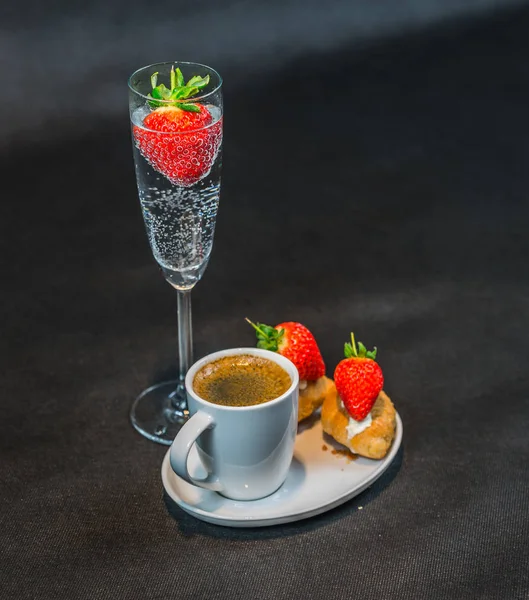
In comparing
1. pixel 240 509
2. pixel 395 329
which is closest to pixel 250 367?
pixel 240 509

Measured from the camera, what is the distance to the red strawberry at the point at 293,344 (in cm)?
136

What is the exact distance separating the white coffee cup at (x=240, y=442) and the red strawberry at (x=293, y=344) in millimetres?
66

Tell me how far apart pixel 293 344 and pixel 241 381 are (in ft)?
0.38

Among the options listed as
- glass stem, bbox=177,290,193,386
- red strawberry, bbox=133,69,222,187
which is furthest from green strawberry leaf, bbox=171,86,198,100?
glass stem, bbox=177,290,193,386

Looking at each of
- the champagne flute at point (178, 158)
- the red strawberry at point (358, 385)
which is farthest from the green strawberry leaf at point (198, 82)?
the red strawberry at point (358, 385)

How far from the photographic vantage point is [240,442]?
1219 mm

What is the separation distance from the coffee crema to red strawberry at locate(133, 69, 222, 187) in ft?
0.76

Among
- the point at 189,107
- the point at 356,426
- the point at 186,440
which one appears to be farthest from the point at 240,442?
the point at 189,107

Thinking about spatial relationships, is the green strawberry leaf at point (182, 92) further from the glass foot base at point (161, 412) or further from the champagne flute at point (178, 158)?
the glass foot base at point (161, 412)

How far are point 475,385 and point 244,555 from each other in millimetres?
494

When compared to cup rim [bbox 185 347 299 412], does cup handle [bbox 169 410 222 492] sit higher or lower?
lower

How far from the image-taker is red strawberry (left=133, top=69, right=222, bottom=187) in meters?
1.27

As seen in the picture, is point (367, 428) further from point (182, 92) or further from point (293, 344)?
point (182, 92)

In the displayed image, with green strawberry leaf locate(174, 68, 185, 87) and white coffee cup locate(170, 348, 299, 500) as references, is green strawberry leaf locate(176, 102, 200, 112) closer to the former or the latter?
green strawberry leaf locate(174, 68, 185, 87)
